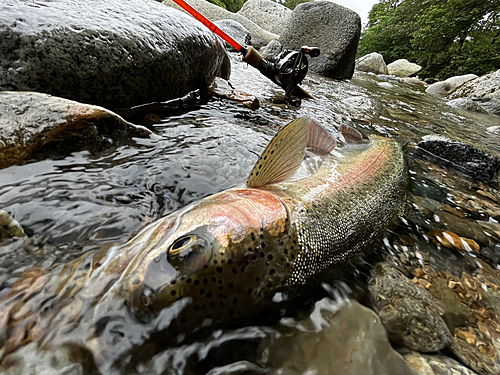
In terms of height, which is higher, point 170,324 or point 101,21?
point 101,21

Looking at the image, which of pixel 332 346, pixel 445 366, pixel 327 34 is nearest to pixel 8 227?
pixel 332 346

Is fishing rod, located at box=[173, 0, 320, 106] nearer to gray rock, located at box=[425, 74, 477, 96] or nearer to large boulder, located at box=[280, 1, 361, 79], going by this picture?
large boulder, located at box=[280, 1, 361, 79]

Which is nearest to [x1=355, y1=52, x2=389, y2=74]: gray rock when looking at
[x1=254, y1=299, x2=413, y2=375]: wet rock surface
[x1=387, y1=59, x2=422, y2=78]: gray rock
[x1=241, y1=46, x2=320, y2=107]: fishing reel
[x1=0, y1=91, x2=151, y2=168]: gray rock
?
[x1=387, y1=59, x2=422, y2=78]: gray rock

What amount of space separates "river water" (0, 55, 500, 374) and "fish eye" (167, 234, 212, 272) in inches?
16.4

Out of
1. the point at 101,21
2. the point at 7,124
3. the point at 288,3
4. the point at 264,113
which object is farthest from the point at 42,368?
the point at 288,3

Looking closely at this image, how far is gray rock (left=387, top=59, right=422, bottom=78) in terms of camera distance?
28016mm

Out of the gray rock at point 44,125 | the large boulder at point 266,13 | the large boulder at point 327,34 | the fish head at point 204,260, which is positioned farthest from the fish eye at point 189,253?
the large boulder at point 266,13

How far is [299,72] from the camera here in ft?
17.5

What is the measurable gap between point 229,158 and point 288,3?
82759 millimetres

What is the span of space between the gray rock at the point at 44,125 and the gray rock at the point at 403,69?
108 feet

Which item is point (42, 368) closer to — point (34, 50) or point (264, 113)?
point (34, 50)

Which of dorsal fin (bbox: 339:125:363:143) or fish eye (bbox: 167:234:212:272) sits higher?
dorsal fin (bbox: 339:125:363:143)

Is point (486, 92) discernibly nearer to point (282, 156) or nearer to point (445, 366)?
point (282, 156)

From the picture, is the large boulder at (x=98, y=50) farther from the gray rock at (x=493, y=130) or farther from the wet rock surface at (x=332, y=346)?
the gray rock at (x=493, y=130)
